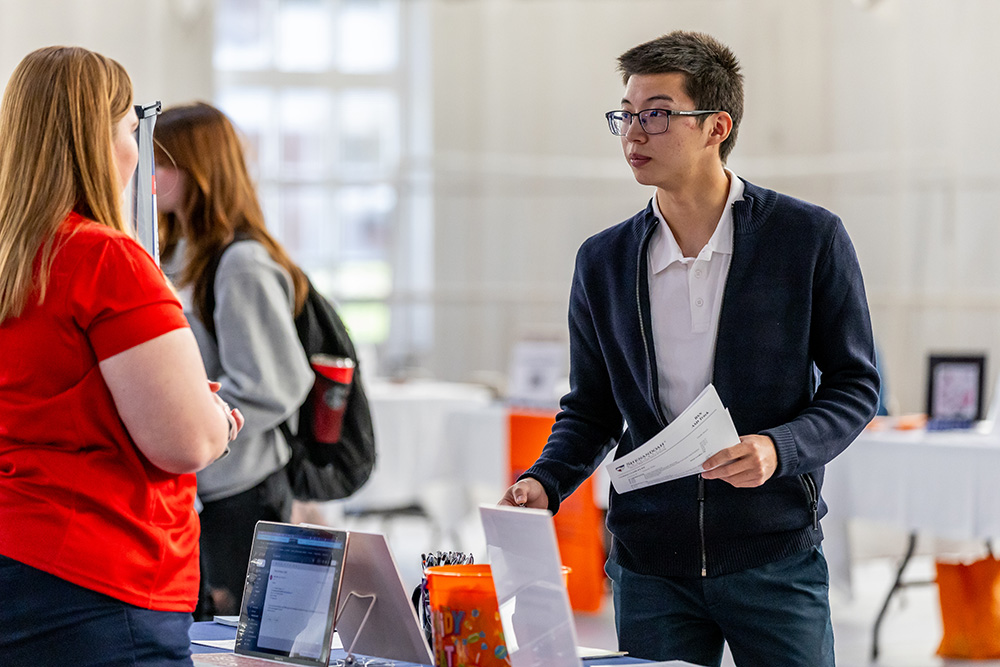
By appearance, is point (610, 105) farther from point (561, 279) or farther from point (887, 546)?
point (887, 546)

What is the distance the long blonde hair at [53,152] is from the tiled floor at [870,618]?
10.7 ft

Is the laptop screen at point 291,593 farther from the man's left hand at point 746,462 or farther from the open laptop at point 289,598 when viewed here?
the man's left hand at point 746,462

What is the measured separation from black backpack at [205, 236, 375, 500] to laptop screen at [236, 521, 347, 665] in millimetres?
797

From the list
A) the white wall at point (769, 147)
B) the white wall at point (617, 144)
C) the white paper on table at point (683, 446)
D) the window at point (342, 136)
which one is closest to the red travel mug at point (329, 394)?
the white paper on table at point (683, 446)

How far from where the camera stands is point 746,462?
5.67 feet

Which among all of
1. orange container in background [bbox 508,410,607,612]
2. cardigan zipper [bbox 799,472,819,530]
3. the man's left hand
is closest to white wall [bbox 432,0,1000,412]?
orange container in background [bbox 508,410,607,612]

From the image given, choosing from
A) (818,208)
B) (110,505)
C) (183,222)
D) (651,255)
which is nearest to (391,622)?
(110,505)

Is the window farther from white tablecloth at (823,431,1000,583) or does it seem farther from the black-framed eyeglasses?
the black-framed eyeglasses

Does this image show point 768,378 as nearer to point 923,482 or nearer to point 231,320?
point 231,320

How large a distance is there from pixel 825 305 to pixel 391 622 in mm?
776

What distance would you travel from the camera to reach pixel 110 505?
1.50m

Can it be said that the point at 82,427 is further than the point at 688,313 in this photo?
No

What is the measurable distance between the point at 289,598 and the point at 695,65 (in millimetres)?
987

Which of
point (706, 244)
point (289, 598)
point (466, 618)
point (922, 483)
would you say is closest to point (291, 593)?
point (289, 598)
